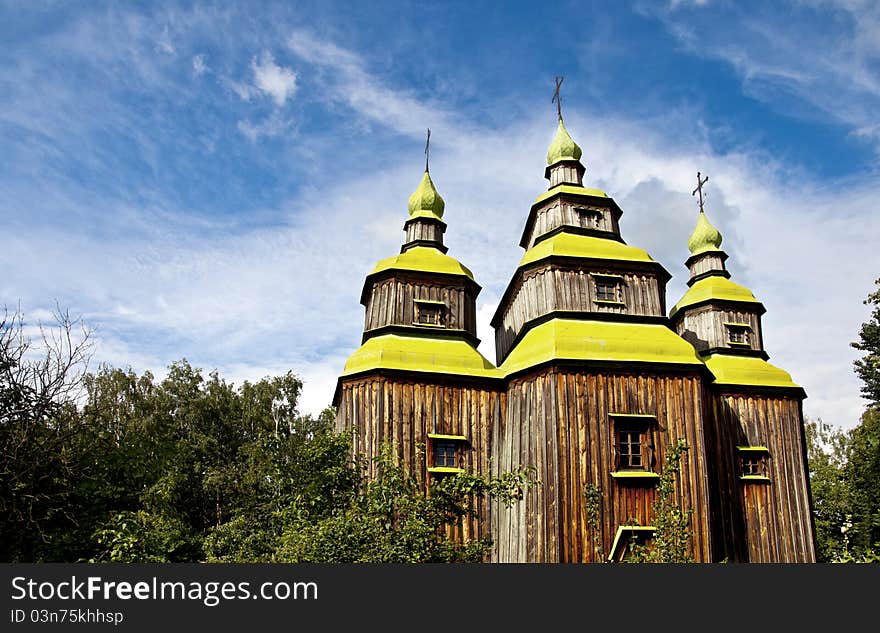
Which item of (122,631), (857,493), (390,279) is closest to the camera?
(122,631)

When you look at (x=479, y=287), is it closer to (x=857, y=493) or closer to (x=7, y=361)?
(x=7, y=361)

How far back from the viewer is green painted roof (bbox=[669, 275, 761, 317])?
1030 inches

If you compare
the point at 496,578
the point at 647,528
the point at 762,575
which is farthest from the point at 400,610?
the point at 647,528

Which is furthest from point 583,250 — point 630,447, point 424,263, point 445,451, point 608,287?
point 445,451

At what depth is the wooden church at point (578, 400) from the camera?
17.5 metres

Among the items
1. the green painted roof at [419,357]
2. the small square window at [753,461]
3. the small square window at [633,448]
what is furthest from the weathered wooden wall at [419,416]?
the small square window at [753,461]

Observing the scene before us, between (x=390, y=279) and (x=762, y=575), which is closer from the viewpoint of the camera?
(x=762, y=575)

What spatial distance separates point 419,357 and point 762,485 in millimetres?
11378

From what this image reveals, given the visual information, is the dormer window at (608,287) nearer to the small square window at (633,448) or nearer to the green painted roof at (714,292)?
the small square window at (633,448)

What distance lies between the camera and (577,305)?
20.4 meters

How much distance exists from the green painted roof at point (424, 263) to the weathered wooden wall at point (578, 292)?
255cm

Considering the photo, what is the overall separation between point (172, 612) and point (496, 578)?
2.85m

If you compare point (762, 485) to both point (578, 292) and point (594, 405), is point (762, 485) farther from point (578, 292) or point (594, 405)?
point (578, 292)

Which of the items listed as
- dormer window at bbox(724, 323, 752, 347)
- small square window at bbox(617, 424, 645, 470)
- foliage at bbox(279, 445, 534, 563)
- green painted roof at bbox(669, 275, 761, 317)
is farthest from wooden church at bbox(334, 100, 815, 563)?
foliage at bbox(279, 445, 534, 563)
